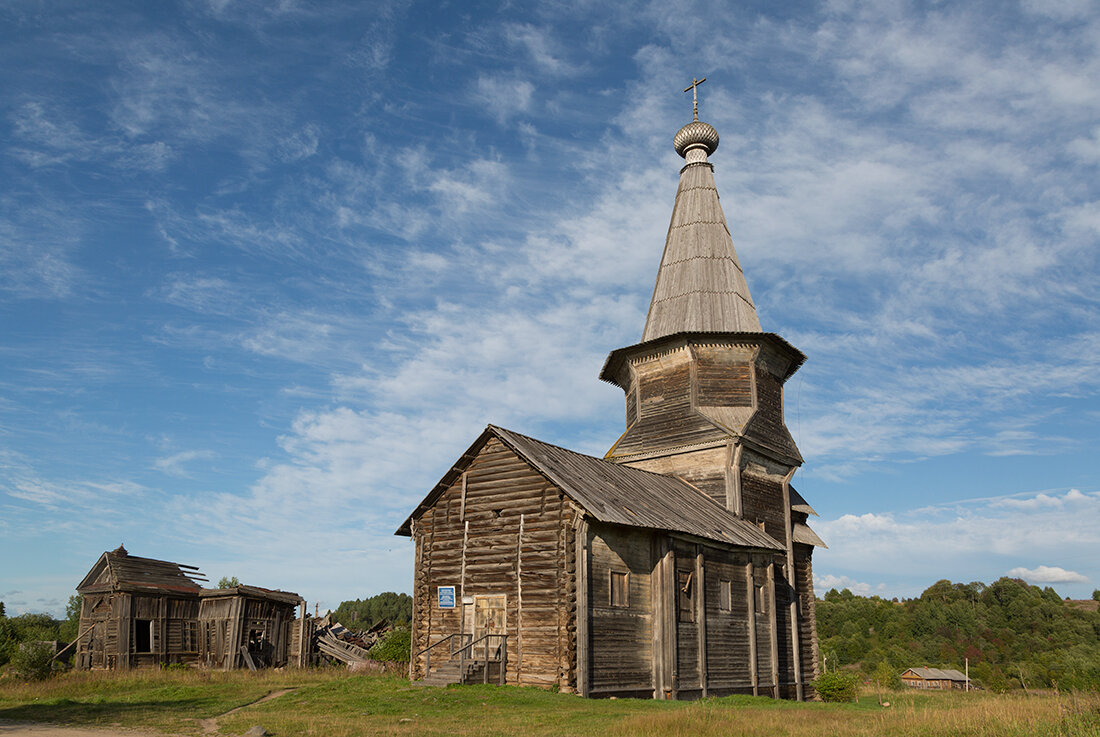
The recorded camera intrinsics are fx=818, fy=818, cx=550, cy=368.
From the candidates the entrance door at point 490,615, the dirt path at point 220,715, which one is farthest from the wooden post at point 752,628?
the dirt path at point 220,715

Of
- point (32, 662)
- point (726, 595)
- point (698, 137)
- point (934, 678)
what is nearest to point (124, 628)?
point (32, 662)

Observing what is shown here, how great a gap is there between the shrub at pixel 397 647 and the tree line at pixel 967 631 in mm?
69799

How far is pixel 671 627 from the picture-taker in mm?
23453

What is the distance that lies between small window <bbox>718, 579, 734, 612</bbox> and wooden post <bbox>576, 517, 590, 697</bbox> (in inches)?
267

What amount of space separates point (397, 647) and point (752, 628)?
1362 centimetres

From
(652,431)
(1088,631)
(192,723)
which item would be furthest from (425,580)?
(1088,631)

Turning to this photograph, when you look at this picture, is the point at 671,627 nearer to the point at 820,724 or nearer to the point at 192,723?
the point at 820,724

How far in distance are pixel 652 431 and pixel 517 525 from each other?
11370 mm

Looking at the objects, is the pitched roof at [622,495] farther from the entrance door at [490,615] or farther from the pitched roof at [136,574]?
the pitched roof at [136,574]

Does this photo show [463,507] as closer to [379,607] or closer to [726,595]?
[726,595]

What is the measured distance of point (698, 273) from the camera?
36.1 metres

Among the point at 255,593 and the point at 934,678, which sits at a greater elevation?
the point at 255,593

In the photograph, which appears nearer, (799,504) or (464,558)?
(464,558)

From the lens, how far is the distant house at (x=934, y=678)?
8650 cm
